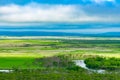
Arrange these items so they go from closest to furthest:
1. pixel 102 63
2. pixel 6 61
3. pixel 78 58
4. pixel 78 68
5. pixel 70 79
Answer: pixel 70 79, pixel 78 68, pixel 102 63, pixel 6 61, pixel 78 58

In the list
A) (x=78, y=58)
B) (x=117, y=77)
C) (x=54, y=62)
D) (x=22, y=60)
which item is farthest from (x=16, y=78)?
(x=78, y=58)

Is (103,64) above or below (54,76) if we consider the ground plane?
below

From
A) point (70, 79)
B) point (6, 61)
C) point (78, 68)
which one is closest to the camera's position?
point (70, 79)

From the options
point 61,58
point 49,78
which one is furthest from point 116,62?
point 49,78

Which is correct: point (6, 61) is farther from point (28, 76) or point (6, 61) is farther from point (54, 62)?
point (28, 76)

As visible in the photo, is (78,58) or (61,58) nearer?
(61,58)

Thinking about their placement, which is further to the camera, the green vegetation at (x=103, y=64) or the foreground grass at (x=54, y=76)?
the green vegetation at (x=103, y=64)

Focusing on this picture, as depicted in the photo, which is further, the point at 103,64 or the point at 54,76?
the point at 103,64

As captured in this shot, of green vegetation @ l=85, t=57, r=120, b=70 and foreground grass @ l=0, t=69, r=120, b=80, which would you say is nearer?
foreground grass @ l=0, t=69, r=120, b=80

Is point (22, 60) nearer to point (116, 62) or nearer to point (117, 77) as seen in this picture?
point (116, 62)
